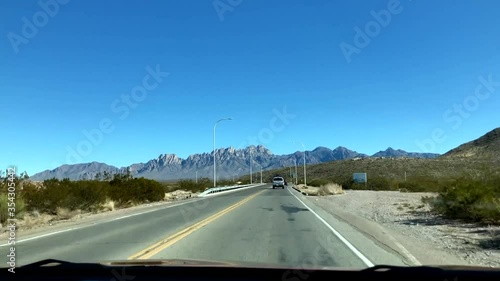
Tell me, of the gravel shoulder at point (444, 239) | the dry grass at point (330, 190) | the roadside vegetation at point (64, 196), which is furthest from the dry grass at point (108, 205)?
the dry grass at point (330, 190)

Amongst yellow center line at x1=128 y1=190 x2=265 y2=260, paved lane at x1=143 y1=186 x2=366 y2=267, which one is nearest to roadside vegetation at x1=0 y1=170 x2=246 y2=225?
yellow center line at x1=128 y1=190 x2=265 y2=260

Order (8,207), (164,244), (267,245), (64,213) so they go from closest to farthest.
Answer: (267,245), (164,244), (8,207), (64,213)

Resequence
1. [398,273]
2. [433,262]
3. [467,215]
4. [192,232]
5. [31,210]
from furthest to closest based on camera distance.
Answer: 1. [31,210]
2. [467,215]
3. [192,232]
4. [433,262]
5. [398,273]

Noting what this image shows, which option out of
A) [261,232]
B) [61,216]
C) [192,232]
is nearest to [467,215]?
[261,232]

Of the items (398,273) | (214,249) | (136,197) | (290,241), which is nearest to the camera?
(398,273)

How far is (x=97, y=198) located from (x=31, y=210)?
19.2 ft

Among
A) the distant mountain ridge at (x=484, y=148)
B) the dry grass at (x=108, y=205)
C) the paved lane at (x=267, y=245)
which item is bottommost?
the paved lane at (x=267, y=245)

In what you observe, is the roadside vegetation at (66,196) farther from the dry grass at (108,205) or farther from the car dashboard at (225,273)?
the car dashboard at (225,273)

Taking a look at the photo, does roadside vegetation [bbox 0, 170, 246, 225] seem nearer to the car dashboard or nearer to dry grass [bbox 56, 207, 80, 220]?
dry grass [bbox 56, 207, 80, 220]

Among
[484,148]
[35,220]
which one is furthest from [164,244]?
[484,148]

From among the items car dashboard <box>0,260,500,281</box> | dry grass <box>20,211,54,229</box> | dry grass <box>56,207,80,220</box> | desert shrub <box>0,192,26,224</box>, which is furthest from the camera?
dry grass <box>56,207,80,220</box>

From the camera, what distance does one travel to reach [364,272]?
4.72 meters

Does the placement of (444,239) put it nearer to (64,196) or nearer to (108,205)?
(64,196)

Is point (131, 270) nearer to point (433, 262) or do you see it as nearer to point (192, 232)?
point (433, 262)
